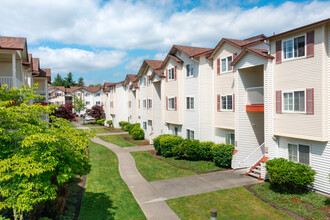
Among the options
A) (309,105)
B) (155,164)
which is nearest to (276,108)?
(309,105)

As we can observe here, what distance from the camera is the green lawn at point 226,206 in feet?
33.7

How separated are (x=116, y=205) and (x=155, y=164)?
812 centimetres

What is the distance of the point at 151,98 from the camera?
3028cm

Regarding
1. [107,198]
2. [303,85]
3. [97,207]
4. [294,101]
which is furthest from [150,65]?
[97,207]

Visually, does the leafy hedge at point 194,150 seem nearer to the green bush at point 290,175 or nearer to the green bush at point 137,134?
the green bush at point 290,175

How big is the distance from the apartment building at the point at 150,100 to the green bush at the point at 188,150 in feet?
22.0

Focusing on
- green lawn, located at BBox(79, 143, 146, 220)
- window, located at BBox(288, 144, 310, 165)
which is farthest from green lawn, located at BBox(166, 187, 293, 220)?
window, located at BBox(288, 144, 310, 165)

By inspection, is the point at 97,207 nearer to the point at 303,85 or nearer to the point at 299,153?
the point at 299,153

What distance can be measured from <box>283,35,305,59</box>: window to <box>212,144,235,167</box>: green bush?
765 cm

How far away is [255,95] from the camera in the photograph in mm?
15836

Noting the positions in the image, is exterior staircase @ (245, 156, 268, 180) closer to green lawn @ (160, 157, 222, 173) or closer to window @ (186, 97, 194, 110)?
green lawn @ (160, 157, 222, 173)

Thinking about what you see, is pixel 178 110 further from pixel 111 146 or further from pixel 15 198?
pixel 15 198

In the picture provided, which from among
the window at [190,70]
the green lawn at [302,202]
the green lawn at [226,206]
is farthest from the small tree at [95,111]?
the green lawn at [302,202]

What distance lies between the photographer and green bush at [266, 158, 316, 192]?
1180 cm
